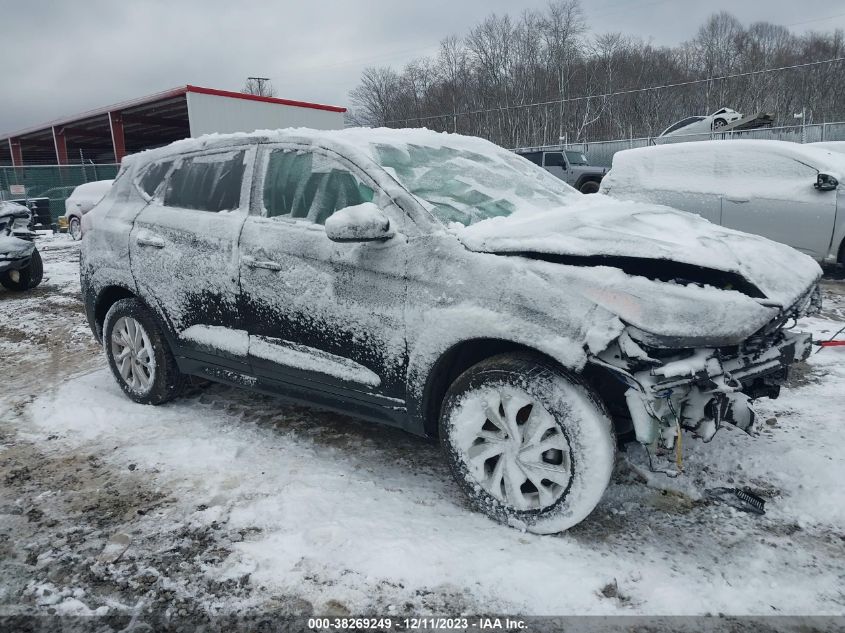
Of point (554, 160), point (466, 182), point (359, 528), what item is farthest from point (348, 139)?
point (554, 160)

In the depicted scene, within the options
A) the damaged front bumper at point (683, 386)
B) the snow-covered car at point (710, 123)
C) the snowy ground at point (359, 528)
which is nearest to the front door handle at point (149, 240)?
the snowy ground at point (359, 528)

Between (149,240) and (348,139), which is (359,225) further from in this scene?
(149,240)

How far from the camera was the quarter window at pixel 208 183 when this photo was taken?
356cm

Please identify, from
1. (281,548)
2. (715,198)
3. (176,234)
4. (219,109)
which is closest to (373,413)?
(281,548)

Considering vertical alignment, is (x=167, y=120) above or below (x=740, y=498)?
above

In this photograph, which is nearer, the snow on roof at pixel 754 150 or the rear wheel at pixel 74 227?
the snow on roof at pixel 754 150

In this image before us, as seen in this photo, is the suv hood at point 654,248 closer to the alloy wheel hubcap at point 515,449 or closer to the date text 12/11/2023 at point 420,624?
the alloy wheel hubcap at point 515,449

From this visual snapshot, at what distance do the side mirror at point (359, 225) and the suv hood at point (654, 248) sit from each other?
33cm

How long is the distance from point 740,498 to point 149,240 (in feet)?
11.7

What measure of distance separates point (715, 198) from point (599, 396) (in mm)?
5933

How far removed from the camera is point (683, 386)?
7.47 ft

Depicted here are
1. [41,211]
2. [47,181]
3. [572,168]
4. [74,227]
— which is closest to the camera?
[74,227]

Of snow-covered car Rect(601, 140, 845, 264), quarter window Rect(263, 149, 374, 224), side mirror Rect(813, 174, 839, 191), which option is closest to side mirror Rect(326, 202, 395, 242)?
quarter window Rect(263, 149, 374, 224)

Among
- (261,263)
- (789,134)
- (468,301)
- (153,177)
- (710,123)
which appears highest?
(710,123)
